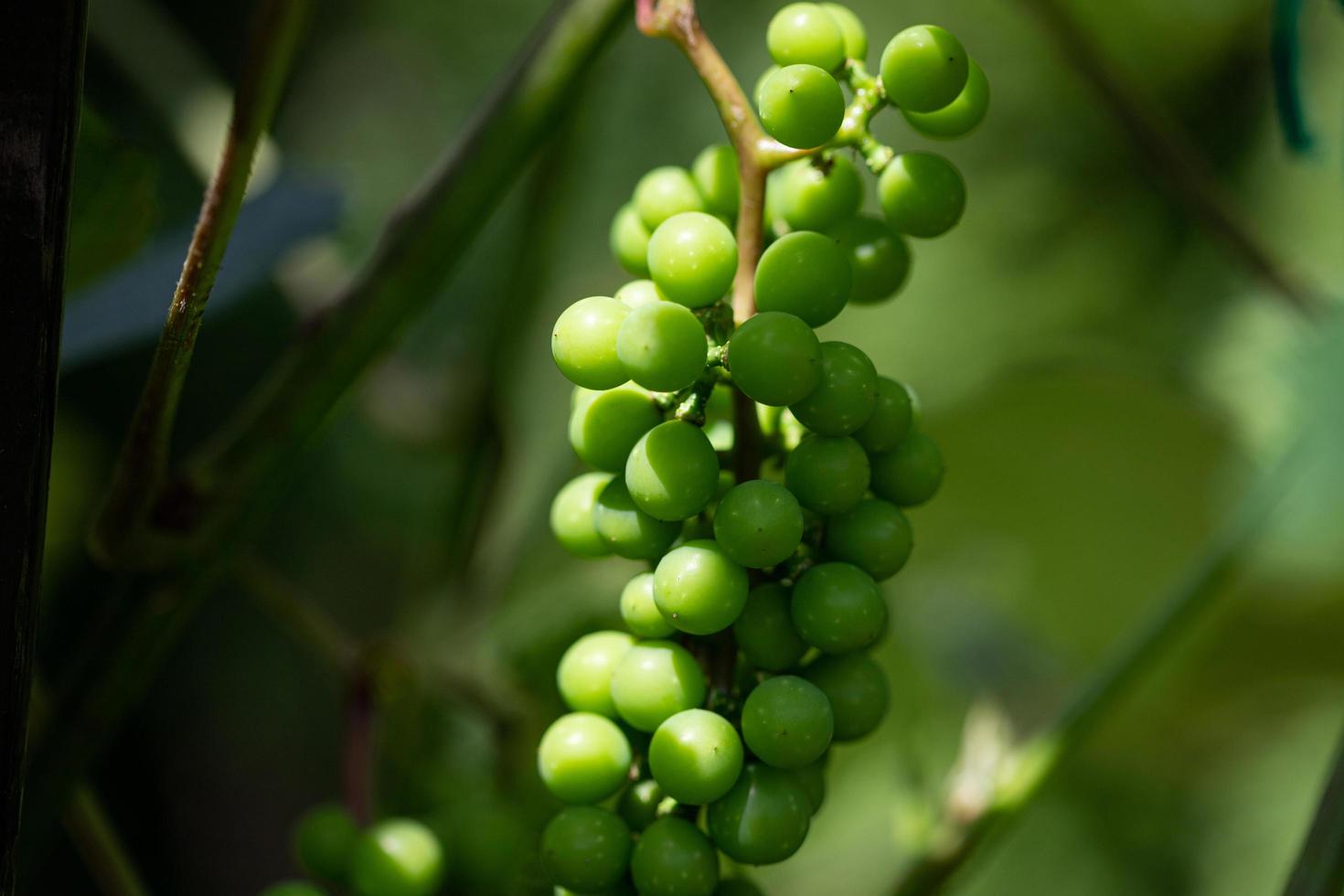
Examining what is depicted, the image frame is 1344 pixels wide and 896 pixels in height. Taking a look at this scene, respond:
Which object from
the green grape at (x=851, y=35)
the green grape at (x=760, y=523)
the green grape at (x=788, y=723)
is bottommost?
the green grape at (x=788, y=723)

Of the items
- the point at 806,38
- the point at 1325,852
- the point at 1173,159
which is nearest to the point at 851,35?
the point at 806,38

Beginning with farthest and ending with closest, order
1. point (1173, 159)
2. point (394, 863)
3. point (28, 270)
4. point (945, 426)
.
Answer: point (945, 426) → point (1173, 159) → point (394, 863) → point (28, 270)

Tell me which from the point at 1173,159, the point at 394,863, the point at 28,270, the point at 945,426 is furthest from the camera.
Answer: the point at 945,426

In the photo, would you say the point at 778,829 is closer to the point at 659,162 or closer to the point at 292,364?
the point at 292,364

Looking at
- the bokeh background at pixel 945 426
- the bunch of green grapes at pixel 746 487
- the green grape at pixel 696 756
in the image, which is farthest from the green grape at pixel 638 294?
the bokeh background at pixel 945 426

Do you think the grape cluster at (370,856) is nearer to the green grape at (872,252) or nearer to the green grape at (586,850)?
the green grape at (586,850)

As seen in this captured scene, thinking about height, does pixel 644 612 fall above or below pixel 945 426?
below

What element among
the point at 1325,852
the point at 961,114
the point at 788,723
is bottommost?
the point at 1325,852

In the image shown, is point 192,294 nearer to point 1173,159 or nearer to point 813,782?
point 813,782
